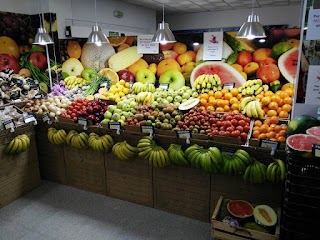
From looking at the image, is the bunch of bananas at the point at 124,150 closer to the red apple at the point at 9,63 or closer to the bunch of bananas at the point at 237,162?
the bunch of bananas at the point at 237,162

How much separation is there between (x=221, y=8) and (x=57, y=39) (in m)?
6.21

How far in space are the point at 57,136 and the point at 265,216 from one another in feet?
8.72

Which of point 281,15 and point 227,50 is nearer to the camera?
point 227,50

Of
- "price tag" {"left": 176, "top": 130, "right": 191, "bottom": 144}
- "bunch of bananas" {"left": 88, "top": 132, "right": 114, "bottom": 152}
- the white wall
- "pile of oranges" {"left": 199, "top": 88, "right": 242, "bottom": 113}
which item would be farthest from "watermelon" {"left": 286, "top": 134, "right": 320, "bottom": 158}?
the white wall

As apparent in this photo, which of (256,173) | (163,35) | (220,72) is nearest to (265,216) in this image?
(256,173)

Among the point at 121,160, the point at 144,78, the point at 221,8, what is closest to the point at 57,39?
the point at 144,78

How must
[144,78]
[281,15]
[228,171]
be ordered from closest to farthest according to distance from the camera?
1. [228,171]
2. [144,78]
3. [281,15]

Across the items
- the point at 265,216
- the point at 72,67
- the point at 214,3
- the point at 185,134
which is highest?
the point at 214,3

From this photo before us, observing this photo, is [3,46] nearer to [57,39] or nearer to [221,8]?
[57,39]

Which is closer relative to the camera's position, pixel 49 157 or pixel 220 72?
pixel 220 72

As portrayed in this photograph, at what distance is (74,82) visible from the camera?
4660 mm

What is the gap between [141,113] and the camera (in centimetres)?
333

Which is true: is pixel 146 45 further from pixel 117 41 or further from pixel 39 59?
pixel 39 59

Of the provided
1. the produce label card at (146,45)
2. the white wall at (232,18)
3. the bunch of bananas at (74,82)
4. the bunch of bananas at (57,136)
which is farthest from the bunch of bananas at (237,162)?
the white wall at (232,18)
